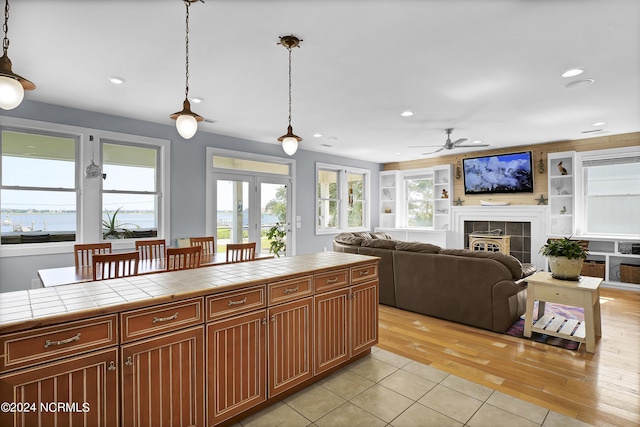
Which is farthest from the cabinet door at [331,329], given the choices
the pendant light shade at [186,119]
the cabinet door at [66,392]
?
the pendant light shade at [186,119]

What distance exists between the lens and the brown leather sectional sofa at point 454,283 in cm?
348

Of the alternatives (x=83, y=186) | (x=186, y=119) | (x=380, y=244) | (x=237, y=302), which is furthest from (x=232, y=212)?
(x=237, y=302)

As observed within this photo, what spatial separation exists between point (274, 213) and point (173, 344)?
4910 mm

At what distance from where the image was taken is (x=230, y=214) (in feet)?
19.2

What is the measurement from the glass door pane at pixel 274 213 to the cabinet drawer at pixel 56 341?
189 inches

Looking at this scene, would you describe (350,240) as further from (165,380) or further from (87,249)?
(165,380)

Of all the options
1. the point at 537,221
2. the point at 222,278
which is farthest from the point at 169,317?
the point at 537,221

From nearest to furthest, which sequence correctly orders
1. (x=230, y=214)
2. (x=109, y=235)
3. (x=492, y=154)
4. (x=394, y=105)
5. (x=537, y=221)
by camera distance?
1. (x=394, y=105)
2. (x=109, y=235)
3. (x=230, y=214)
4. (x=537, y=221)
5. (x=492, y=154)

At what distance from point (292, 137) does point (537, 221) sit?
5.83 metres

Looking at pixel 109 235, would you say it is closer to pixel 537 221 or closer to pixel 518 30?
pixel 518 30

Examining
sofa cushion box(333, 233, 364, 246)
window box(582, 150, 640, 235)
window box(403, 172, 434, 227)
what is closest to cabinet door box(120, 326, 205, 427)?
sofa cushion box(333, 233, 364, 246)

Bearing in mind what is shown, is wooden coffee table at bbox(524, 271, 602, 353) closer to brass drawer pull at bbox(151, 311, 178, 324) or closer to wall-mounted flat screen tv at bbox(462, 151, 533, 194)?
brass drawer pull at bbox(151, 311, 178, 324)

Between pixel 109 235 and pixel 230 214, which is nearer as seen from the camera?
pixel 109 235

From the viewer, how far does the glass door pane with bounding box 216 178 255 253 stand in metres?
5.71
